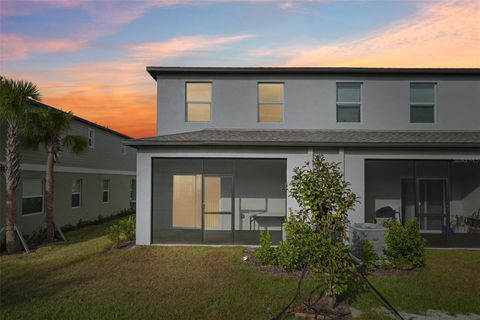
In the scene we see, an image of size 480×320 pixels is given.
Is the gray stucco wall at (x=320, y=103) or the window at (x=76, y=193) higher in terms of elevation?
the gray stucco wall at (x=320, y=103)

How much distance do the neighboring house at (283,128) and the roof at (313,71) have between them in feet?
0.14

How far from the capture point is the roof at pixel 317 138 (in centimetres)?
1222

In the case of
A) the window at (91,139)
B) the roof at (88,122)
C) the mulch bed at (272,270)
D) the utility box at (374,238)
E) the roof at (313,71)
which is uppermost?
the roof at (313,71)

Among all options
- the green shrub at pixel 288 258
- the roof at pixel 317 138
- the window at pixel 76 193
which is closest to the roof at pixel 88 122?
the window at pixel 76 193

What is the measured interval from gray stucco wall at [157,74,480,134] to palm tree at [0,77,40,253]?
481 cm

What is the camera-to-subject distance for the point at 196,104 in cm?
1491

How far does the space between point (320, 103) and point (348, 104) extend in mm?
1198

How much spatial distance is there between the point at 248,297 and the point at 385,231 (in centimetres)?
507

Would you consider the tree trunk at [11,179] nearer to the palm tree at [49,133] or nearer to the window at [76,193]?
the palm tree at [49,133]

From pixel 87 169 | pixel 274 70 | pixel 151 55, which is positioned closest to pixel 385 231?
pixel 274 70

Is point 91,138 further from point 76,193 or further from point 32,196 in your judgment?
point 32,196

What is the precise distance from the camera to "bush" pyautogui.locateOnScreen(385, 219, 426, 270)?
9688 millimetres

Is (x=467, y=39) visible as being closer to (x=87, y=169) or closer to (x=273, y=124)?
(x=273, y=124)

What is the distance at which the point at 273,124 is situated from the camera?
14.7m
